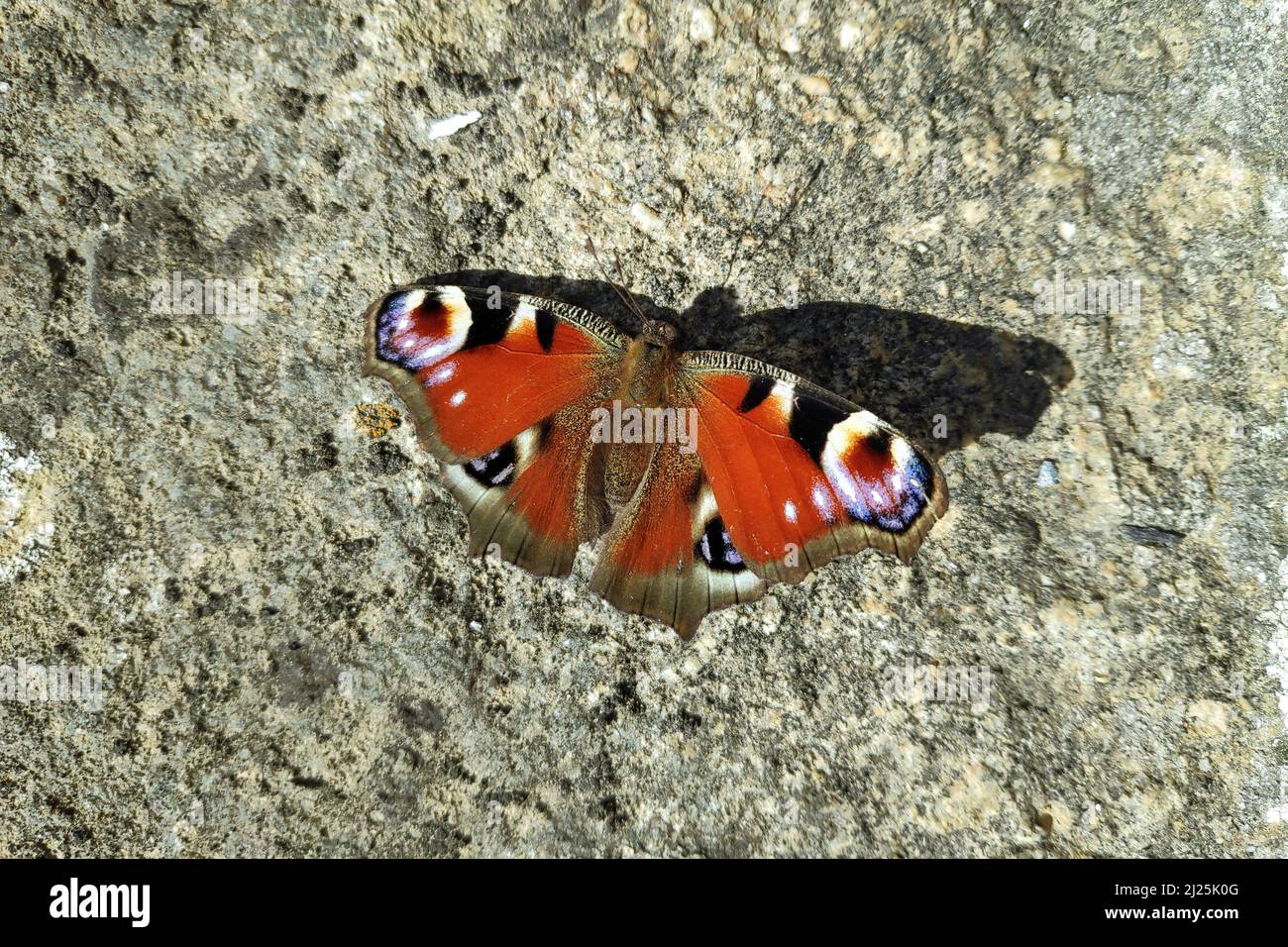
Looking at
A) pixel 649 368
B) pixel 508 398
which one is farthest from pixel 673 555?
pixel 508 398

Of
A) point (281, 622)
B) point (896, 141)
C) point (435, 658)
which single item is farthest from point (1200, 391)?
point (281, 622)

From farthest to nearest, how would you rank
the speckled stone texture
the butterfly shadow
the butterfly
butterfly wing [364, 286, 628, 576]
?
the butterfly shadow → the speckled stone texture → butterfly wing [364, 286, 628, 576] → the butterfly

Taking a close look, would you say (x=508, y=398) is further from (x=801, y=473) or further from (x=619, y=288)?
(x=801, y=473)

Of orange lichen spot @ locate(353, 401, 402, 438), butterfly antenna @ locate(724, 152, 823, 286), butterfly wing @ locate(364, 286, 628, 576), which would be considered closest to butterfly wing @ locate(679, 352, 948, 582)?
butterfly wing @ locate(364, 286, 628, 576)

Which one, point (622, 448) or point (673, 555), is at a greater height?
point (622, 448)

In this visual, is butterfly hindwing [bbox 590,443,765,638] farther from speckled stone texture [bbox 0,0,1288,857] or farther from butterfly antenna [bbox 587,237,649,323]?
butterfly antenna [bbox 587,237,649,323]

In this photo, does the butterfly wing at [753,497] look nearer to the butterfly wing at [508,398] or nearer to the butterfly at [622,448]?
the butterfly at [622,448]
